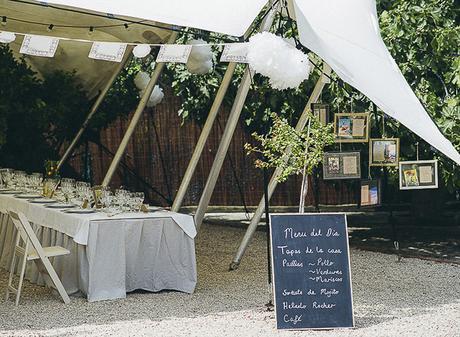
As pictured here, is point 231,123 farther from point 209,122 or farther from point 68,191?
point 68,191

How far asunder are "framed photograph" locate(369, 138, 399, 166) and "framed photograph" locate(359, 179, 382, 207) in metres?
0.21

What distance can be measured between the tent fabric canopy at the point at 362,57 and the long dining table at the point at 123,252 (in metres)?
1.92

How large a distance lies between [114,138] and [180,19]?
8.53 m

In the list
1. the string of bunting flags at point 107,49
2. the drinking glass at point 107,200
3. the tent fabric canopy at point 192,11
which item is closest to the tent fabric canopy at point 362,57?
the tent fabric canopy at point 192,11

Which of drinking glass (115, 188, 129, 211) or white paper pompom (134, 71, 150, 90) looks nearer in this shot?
drinking glass (115, 188, 129, 211)

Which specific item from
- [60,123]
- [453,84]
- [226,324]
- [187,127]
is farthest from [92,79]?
[226,324]

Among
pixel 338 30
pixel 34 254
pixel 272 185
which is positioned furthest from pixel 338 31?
pixel 34 254

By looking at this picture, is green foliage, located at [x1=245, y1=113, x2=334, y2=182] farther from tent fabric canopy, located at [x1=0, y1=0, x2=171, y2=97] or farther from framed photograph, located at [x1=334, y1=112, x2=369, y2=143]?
tent fabric canopy, located at [x1=0, y1=0, x2=171, y2=97]

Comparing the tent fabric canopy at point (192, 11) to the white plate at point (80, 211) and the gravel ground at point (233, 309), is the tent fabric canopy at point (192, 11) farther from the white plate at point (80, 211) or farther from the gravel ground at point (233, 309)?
the gravel ground at point (233, 309)

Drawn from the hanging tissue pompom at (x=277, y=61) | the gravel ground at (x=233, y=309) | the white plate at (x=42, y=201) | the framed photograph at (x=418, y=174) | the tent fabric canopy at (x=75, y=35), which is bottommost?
the gravel ground at (x=233, y=309)

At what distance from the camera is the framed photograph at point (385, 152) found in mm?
8570

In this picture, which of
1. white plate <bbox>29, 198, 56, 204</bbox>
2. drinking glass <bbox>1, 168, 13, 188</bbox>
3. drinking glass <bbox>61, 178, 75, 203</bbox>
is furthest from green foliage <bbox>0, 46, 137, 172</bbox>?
drinking glass <bbox>61, 178, 75, 203</bbox>

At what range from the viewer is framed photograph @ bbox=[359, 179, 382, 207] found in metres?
8.63

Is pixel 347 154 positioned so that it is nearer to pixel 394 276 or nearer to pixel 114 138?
pixel 394 276
